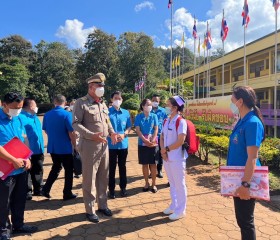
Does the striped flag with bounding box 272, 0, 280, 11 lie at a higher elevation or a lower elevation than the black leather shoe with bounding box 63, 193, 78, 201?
higher

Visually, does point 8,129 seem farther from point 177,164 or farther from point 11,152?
point 177,164

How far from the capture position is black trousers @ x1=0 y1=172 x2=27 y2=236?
10.5ft

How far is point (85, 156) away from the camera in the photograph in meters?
3.88

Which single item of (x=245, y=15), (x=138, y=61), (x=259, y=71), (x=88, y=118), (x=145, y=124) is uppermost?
(x=138, y=61)

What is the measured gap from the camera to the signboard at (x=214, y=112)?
390 inches

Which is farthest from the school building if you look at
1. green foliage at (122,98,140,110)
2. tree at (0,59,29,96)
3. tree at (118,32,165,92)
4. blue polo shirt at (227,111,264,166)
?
tree at (0,59,29,96)

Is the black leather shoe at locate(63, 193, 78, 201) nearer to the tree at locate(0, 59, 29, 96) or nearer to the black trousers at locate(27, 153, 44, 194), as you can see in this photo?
the black trousers at locate(27, 153, 44, 194)

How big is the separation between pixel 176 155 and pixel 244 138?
1.50 metres

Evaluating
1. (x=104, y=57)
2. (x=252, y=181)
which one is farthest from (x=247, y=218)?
(x=104, y=57)

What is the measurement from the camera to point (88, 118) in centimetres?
390

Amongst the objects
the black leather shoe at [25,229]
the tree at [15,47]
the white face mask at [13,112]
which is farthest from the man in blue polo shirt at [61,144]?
the tree at [15,47]

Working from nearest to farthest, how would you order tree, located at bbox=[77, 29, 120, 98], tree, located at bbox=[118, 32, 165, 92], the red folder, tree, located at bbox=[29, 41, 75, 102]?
the red folder, tree, located at bbox=[118, 32, 165, 92], tree, located at bbox=[77, 29, 120, 98], tree, located at bbox=[29, 41, 75, 102]

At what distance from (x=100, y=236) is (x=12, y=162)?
1385 mm

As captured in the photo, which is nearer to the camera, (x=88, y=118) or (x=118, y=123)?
(x=88, y=118)
